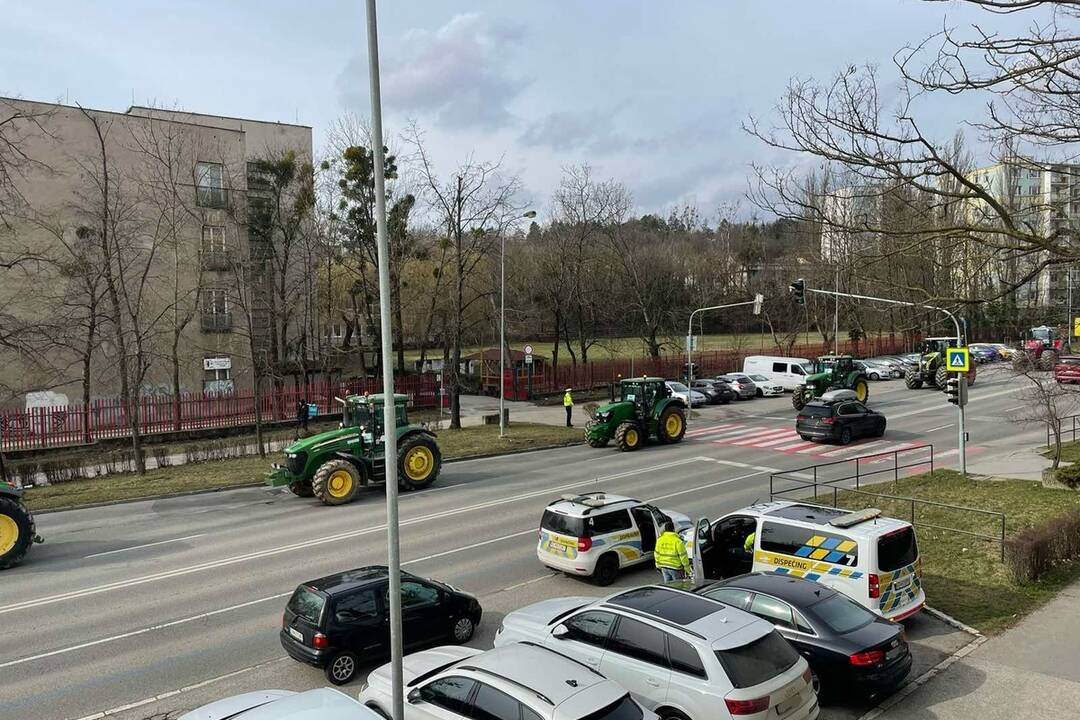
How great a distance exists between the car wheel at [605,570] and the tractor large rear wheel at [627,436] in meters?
14.7

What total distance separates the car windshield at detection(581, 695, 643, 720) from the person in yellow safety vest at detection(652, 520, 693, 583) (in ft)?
19.6

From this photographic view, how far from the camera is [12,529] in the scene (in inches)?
606

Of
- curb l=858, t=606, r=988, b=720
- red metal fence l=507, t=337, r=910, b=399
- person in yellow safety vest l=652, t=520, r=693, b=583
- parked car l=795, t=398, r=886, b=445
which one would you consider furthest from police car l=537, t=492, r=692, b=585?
red metal fence l=507, t=337, r=910, b=399

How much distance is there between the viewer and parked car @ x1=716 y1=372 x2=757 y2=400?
146ft

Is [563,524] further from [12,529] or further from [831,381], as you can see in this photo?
[831,381]

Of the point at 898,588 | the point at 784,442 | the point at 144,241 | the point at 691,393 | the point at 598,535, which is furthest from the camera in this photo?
the point at 691,393

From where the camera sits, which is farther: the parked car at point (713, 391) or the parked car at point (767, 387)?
the parked car at point (767, 387)

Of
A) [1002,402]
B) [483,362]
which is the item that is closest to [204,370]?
[483,362]

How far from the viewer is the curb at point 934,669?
8930mm

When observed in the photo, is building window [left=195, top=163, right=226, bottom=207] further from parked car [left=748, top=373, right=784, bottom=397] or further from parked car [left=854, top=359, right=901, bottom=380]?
parked car [left=854, top=359, right=901, bottom=380]

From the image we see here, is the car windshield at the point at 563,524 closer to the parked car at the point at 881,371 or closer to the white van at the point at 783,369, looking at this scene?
the white van at the point at 783,369

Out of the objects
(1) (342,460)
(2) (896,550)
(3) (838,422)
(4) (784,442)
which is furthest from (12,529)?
(3) (838,422)

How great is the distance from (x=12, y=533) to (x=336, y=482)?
23.8 ft

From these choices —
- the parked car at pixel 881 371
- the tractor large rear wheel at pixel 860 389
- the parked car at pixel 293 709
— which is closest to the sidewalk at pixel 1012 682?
the parked car at pixel 293 709
